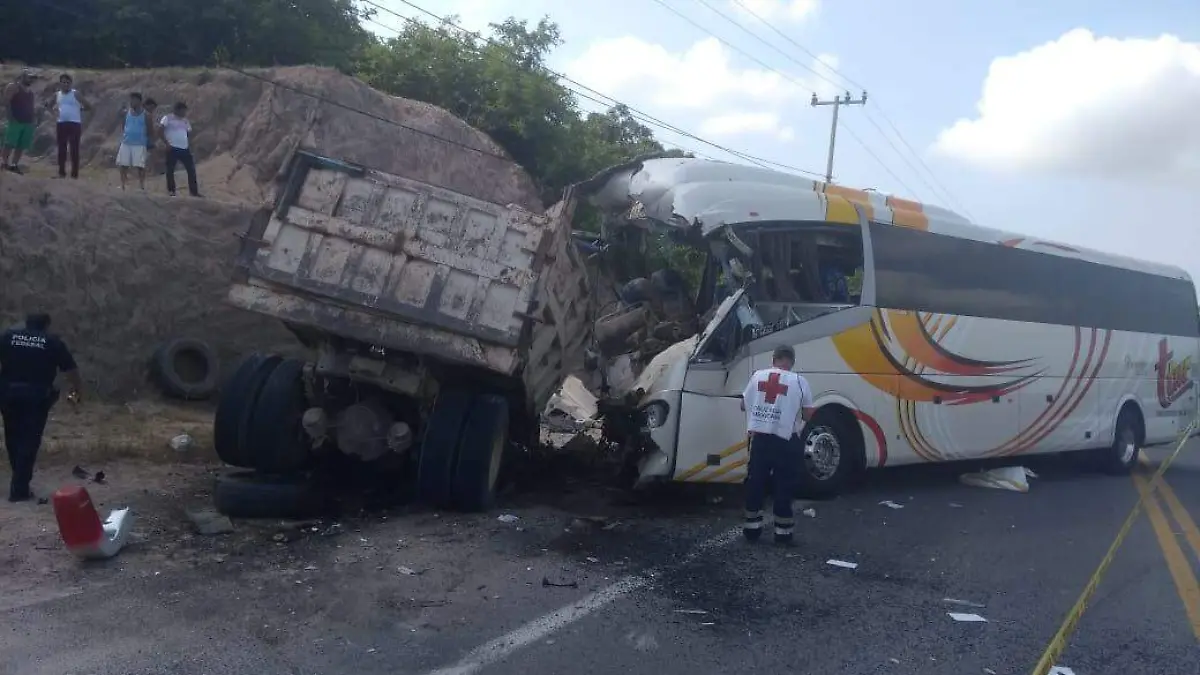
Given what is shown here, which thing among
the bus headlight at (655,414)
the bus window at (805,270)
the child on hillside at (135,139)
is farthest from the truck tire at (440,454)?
the child on hillside at (135,139)

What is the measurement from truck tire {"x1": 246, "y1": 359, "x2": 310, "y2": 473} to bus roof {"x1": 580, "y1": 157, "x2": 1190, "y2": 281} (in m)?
3.81

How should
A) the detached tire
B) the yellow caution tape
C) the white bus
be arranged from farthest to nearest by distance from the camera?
the detached tire < the white bus < the yellow caution tape

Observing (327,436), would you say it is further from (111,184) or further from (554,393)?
(111,184)

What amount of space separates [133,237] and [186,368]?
198 cm

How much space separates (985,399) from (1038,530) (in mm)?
2900

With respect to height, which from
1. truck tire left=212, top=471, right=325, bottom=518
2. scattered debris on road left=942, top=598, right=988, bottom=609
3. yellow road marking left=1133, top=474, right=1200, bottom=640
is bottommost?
truck tire left=212, top=471, right=325, bottom=518

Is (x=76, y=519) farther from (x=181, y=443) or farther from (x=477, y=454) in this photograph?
(x=181, y=443)

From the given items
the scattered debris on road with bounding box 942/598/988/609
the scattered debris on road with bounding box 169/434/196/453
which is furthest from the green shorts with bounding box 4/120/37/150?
the scattered debris on road with bounding box 942/598/988/609

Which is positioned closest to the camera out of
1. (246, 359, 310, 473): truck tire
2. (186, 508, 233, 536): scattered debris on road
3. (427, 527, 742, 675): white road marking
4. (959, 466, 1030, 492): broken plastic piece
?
(427, 527, 742, 675): white road marking

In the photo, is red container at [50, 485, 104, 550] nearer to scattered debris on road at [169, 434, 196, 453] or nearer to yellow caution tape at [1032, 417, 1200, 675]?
scattered debris on road at [169, 434, 196, 453]

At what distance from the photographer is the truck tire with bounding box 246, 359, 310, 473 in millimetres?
9406

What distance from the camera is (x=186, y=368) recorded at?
1450cm

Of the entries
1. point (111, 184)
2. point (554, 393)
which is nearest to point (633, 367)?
point (554, 393)

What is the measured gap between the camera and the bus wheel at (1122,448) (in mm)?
15594
